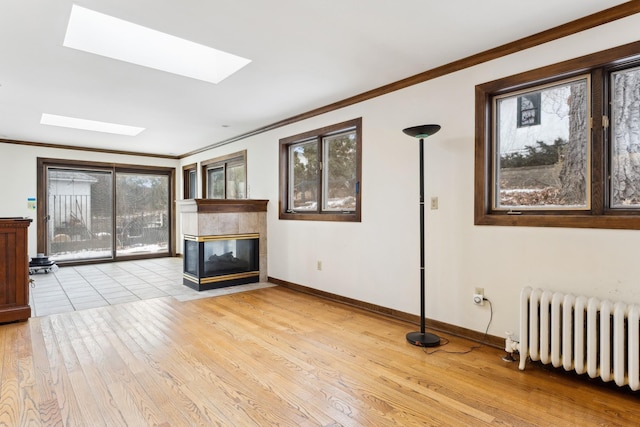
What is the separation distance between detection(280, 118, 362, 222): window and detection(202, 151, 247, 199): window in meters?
1.23

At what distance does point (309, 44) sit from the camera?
108 inches

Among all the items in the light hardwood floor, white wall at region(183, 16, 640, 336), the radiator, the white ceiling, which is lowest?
the light hardwood floor

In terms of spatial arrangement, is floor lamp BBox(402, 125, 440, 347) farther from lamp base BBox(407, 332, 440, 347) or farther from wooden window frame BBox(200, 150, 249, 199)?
wooden window frame BBox(200, 150, 249, 199)

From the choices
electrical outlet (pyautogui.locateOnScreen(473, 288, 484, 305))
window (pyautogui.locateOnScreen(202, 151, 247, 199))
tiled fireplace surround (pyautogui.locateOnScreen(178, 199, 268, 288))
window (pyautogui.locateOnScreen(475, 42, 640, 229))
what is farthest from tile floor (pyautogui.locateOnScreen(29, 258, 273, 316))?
window (pyautogui.locateOnScreen(475, 42, 640, 229))

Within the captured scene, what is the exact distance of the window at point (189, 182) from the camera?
7965 millimetres

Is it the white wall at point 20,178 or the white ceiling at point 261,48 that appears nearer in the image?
the white ceiling at point 261,48

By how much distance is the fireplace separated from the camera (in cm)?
480

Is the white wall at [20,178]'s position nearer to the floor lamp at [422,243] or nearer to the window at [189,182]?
the window at [189,182]

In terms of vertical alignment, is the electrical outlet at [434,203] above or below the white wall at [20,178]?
below

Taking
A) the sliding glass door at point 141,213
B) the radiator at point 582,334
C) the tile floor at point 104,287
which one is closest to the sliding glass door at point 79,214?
the sliding glass door at point 141,213

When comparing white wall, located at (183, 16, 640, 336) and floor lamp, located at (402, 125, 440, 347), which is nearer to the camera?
white wall, located at (183, 16, 640, 336)

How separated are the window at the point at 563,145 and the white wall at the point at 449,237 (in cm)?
9

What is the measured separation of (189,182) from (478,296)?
22.8 feet

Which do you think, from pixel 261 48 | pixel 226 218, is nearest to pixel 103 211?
pixel 226 218
